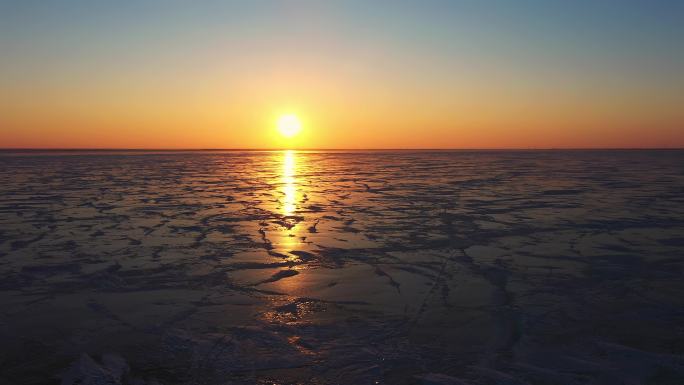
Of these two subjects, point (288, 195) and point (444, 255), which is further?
point (288, 195)

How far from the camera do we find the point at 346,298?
4.95 meters

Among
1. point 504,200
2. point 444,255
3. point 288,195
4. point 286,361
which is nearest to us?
point 286,361

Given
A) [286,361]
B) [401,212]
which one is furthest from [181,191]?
[286,361]

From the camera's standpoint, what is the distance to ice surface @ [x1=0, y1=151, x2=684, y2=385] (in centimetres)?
346

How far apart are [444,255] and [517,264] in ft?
3.09

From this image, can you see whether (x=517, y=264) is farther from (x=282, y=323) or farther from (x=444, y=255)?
(x=282, y=323)

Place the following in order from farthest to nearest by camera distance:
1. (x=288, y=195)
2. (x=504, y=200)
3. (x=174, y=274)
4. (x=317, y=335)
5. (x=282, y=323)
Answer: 1. (x=288, y=195)
2. (x=504, y=200)
3. (x=174, y=274)
4. (x=282, y=323)
5. (x=317, y=335)

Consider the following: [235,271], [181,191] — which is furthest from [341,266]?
[181,191]

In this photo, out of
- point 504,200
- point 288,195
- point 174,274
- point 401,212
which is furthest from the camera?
point 288,195

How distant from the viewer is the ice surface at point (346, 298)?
3.46m

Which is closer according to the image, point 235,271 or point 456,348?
point 456,348

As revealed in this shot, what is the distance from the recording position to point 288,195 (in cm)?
1489

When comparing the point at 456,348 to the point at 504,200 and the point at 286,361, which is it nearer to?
the point at 286,361

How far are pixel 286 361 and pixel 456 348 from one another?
124cm
